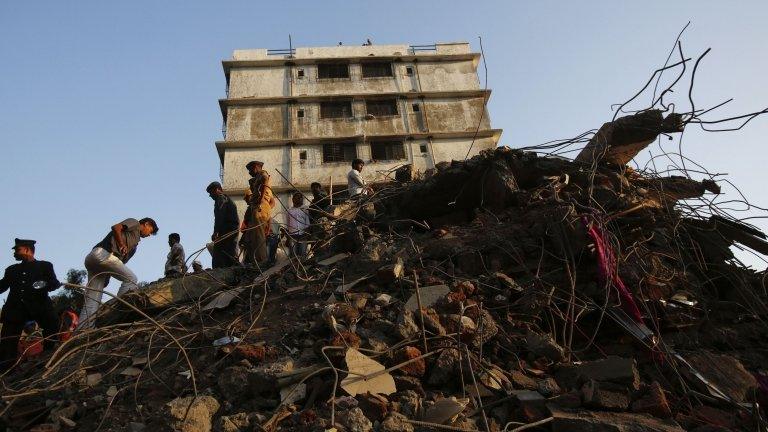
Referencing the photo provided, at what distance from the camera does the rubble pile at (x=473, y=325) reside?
2748 mm

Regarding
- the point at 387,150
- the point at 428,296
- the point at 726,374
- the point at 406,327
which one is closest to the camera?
the point at 406,327

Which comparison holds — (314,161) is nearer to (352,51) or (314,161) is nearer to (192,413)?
(352,51)

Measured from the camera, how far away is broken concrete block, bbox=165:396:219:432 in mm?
2604

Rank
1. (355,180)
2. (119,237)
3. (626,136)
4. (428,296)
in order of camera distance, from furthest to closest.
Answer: (355,180), (119,237), (626,136), (428,296)

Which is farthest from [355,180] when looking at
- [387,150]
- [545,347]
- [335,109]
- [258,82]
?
[258,82]

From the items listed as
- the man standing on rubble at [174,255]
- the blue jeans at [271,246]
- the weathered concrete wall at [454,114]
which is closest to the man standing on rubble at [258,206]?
the blue jeans at [271,246]

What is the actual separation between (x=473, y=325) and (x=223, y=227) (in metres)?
4.05

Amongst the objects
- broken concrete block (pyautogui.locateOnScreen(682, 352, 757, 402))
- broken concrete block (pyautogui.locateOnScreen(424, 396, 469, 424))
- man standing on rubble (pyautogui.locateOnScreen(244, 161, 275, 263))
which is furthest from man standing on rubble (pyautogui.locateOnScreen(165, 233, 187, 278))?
broken concrete block (pyautogui.locateOnScreen(682, 352, 757, 402))

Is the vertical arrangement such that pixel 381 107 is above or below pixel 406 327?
above

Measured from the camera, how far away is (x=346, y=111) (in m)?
21.4

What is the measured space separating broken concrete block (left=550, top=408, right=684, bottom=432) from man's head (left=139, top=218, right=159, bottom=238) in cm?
500

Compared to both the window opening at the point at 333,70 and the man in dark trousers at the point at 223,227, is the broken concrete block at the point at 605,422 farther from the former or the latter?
the window opening at the point at 333,70

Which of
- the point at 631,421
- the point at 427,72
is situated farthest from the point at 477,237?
the point at 427,72

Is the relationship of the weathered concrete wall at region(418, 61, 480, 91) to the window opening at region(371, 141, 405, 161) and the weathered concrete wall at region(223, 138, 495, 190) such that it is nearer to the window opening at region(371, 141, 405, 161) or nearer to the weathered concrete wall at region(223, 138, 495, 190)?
the weathered concrete wall at region(223, 138, 495, 190)
